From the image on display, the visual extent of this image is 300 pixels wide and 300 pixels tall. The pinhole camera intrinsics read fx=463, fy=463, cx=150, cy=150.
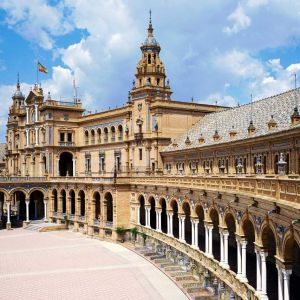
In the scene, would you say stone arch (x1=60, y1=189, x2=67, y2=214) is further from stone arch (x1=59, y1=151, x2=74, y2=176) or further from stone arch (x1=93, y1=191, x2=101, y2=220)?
stone arch (x1=93, y1=191, x2=101, y2=220)

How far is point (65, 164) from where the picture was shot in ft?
278

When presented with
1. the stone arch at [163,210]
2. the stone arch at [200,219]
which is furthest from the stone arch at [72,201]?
the stone arch at [200,219]

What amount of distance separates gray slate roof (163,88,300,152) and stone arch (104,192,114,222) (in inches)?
380

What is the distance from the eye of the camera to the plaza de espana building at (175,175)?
83.6 feet

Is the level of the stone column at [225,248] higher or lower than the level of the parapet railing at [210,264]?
higher

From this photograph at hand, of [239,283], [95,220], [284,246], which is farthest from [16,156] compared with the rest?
[284,246]

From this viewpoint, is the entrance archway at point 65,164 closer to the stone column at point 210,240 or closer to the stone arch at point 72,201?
the stone arch at point 72,201

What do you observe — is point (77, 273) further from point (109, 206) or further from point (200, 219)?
point (109, 206)

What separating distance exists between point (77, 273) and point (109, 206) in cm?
2192

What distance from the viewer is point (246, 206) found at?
26125mm

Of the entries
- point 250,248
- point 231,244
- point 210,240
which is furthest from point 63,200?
point 210,240

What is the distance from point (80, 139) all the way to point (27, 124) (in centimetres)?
1168

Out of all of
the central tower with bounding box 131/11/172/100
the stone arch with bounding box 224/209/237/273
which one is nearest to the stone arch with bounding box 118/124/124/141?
the central tower with bounding box 131/11/172/100

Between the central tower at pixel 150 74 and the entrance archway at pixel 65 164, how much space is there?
2249 cm
